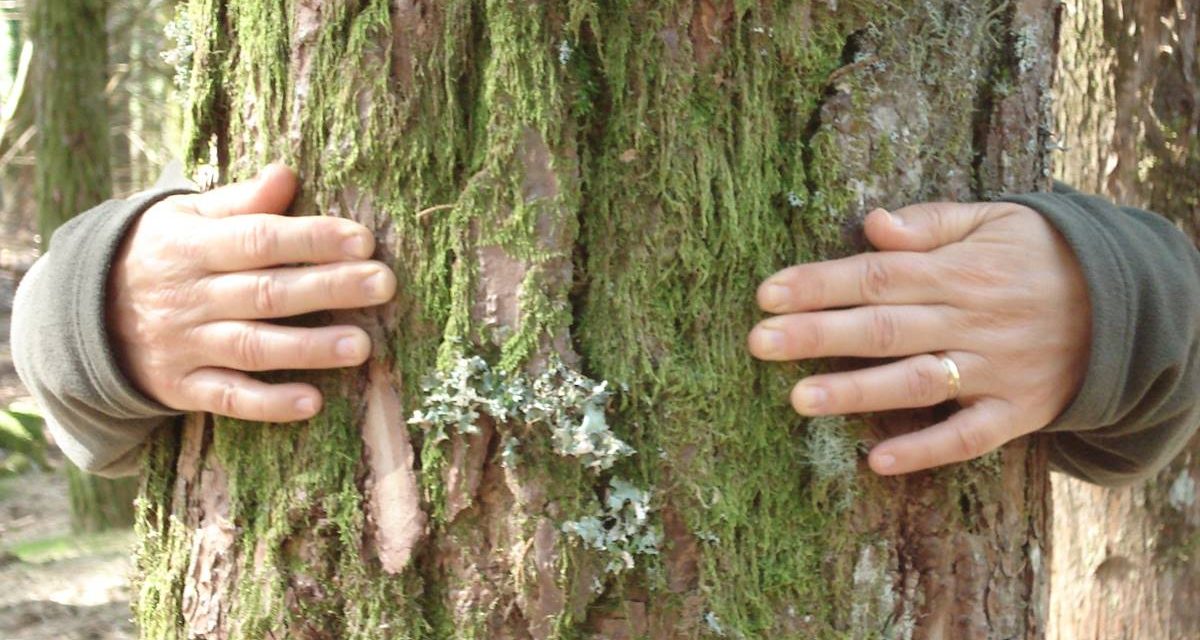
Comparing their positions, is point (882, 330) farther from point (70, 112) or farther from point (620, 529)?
point (70, 112)

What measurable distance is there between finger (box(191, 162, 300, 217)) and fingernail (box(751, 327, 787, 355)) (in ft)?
2.08

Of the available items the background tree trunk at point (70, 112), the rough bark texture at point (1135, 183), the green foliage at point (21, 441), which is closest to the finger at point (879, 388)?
the rough bark texture at point (1135, 183)

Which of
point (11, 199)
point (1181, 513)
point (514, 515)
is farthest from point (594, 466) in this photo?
point (11, 199)

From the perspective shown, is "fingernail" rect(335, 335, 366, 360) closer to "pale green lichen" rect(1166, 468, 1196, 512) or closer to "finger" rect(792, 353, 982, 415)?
"finger" rect(792, 353, 982, 415)

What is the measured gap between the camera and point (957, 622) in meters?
1.45

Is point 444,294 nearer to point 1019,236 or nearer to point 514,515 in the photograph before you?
point 514,515

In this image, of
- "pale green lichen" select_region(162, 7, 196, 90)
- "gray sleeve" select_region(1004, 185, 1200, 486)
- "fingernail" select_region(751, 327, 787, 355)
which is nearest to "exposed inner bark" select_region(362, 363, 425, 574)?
"fingernail" select_region(751, 327, 787, 355)

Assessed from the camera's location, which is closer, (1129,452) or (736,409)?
(736,409)

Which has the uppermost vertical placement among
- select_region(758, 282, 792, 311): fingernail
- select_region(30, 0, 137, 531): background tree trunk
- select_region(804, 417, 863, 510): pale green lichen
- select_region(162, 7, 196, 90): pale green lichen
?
select_region(30, 0, 137, 531): background tree trunk

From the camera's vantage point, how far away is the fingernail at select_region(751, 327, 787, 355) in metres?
1.29

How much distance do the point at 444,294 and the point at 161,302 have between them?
37 centimetres

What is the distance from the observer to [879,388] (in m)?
1.30

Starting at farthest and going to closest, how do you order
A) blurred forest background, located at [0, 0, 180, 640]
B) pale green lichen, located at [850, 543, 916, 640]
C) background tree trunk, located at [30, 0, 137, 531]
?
background tree trunk, located at [30, 0, 137, 531] < blurred forest background, located at [0, 0, 180, 640] < pale green lichen, located at [850, 543, 916, 640]

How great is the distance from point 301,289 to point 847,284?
0.69m
